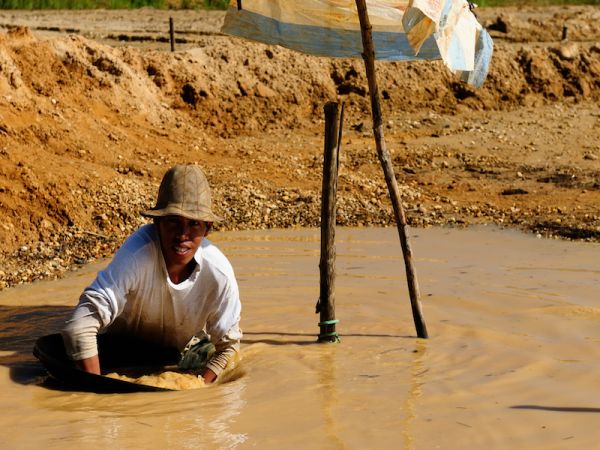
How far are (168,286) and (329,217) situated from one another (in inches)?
57.1

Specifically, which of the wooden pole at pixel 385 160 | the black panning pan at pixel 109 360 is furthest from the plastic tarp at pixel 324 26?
the black panning pan at pixel 109 360

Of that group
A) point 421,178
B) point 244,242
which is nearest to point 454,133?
point 421,178

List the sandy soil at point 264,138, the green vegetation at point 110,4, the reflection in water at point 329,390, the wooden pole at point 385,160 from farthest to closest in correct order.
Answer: the green vegetation at point 110,4 → the sandy soil at point 264,138 → the wooden pole at point 385,160 → the reflection in water at point 329,390

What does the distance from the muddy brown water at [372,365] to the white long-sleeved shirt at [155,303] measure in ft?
1.08

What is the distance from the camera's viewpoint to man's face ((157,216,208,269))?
575cm

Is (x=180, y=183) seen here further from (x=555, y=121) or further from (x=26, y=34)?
(x=555, y=121)

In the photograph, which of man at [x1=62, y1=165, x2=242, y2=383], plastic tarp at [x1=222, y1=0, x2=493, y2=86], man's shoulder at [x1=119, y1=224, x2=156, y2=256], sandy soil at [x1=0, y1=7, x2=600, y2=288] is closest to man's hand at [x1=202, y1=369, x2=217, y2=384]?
man at [x1=62, y1=165, x2=242, y2=383]

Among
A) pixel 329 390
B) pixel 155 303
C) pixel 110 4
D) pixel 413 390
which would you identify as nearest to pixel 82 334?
pixel 155 303

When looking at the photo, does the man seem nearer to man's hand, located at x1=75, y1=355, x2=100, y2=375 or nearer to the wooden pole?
man's hand, located at x1=75, y1=355, x2=100, y2=375

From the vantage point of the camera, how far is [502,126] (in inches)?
582

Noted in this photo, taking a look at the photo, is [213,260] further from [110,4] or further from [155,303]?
[110,4]

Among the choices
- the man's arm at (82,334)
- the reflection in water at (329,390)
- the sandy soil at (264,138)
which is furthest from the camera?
the sandy soil at (264,138)

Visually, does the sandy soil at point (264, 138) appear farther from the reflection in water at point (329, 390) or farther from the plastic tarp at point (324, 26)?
the reflection in water at point (329, 390)

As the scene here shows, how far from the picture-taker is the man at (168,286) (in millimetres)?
5664
